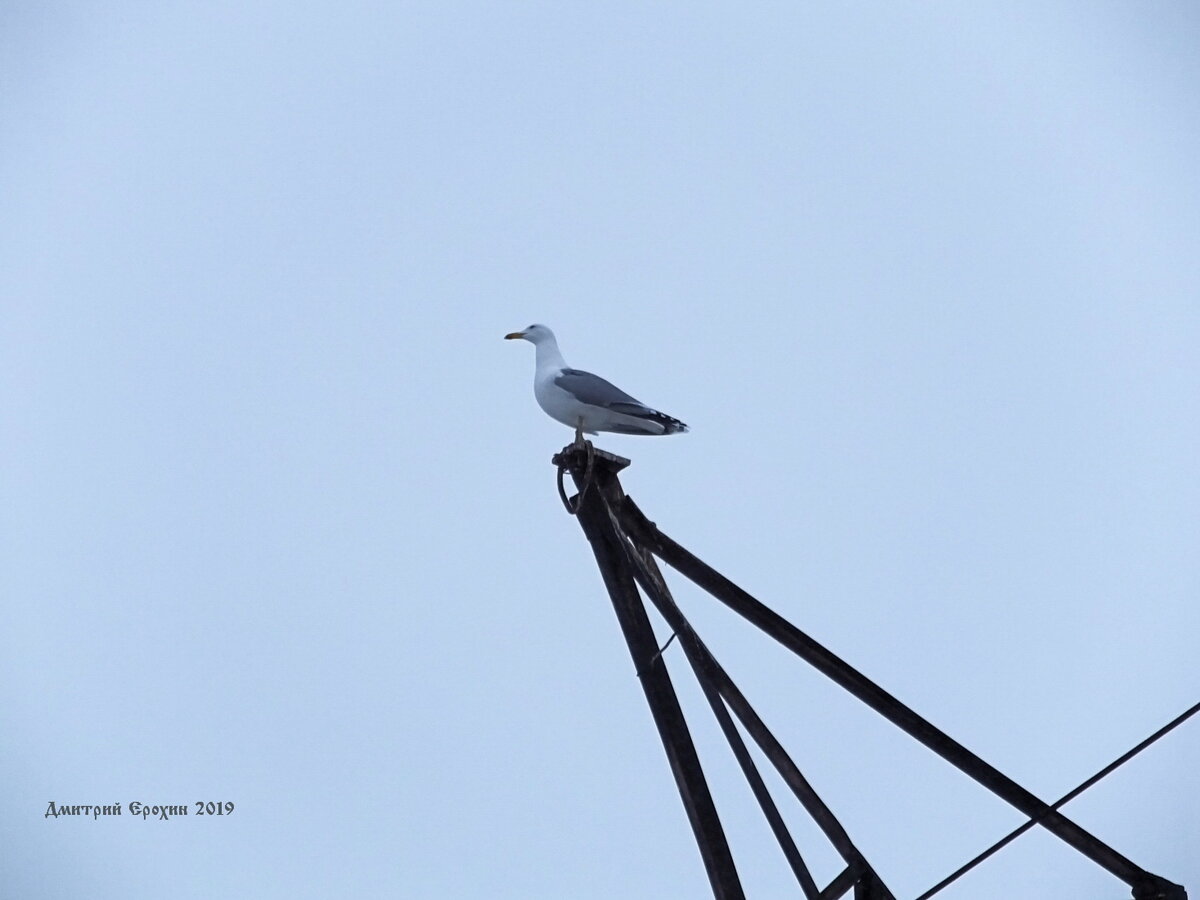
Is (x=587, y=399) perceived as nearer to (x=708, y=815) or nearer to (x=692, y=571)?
(x=692, y=571)

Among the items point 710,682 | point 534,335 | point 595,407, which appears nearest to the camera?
point 710,682

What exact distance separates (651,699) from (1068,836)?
1788mm

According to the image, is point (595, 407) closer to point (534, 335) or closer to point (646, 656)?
point (646, 656)

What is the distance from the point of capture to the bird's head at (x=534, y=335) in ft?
22.7

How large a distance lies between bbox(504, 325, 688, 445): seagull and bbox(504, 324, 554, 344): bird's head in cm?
97

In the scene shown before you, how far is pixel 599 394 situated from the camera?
5.56m

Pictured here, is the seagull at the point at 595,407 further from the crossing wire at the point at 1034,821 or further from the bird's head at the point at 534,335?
the crossing wire at the point at 1034,821

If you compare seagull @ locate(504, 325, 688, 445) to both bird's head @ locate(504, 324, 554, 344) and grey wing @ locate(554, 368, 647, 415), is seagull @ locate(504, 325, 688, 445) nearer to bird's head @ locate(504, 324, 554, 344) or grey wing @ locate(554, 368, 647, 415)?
grey wing @ locate(554, 368, 647, 415)

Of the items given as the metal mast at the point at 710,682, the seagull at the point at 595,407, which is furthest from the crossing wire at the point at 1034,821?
the seagull at the point at 595,407

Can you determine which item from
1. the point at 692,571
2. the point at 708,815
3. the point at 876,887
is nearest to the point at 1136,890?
the point at 876,887

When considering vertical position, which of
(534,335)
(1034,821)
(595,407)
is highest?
(534,335)

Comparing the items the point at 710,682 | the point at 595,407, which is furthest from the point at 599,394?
the point at 710,682

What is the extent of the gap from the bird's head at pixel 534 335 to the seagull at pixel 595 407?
97 centimetres

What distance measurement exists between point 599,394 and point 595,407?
0.07 meters
